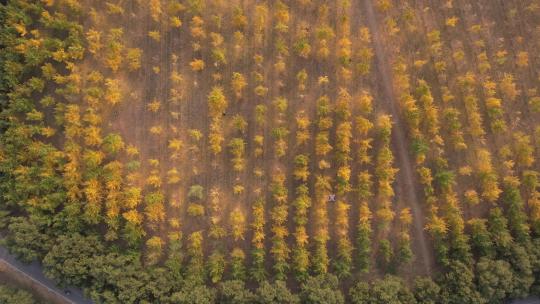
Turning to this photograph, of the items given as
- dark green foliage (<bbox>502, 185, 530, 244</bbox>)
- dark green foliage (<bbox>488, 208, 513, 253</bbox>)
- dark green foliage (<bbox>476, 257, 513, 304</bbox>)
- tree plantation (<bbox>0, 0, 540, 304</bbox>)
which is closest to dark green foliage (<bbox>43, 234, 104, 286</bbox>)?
tree plantation (<bbox>0, 0, 540, 304</bbox>)

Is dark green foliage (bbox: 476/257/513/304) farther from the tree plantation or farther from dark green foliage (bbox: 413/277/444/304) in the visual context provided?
dark green foliage (bbox: 413/277/444/304)

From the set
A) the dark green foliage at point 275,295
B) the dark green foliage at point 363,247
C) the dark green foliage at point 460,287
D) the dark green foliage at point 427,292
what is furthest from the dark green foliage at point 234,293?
the dark green foliage at point 460,287

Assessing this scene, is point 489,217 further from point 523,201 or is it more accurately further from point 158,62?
point 158,62

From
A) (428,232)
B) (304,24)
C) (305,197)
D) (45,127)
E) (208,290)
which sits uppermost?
(304,24)

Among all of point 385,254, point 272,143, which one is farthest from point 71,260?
point 385,254

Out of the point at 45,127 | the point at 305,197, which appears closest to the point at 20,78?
the point at 45,127

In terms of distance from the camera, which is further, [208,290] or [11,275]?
[11,275]

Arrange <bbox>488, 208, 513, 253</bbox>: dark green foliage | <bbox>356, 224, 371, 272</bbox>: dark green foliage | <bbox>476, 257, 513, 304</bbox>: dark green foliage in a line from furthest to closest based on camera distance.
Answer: <bbox>356, 224, 371, 272</bbox>: dark green foliage < <bbox>488, 208, 513, 253</bbox>: dark green foliage < <bbox>476, 257, 513, 304</bbox>: dark green foliage
